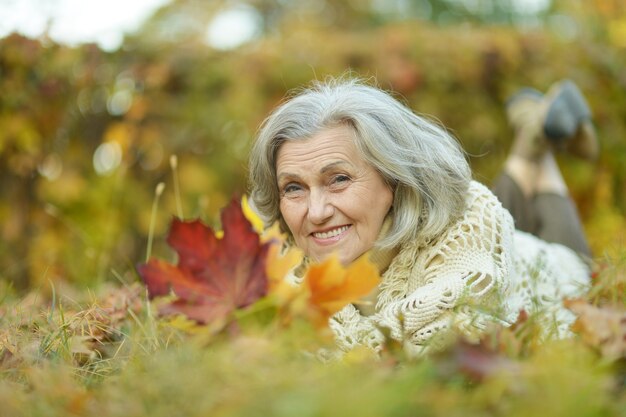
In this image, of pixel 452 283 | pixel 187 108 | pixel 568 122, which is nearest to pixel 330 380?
pixel 452 283

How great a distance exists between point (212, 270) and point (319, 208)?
1.00 meters

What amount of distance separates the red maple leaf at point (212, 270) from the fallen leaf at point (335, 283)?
88 mm

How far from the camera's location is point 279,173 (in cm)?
229

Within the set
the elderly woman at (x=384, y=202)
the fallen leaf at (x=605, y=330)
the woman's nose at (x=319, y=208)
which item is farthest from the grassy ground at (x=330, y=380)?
the woman's nose at (x=319, y=208)

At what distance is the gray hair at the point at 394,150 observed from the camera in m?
2.23

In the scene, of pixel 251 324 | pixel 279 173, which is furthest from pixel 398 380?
pixel 279 173

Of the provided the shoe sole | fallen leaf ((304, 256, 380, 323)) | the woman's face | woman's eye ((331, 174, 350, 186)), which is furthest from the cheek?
the shoe sole

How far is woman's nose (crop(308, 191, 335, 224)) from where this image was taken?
7.06 feet

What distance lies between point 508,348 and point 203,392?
1.95 ft

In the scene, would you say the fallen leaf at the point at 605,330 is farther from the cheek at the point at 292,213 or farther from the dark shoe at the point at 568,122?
the dark shoe at the point at 568,122

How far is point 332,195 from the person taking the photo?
2.20m

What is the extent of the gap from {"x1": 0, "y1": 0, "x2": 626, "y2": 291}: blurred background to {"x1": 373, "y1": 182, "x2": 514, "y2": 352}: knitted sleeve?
7.45 feet

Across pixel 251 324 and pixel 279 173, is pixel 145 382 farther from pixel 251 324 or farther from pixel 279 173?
pixel 279 173

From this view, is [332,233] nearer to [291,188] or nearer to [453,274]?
[291,188]
